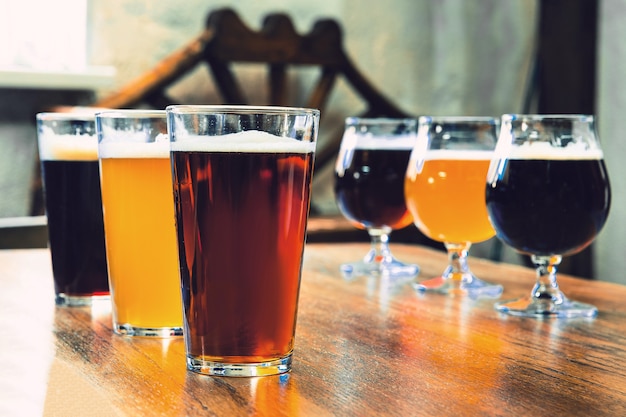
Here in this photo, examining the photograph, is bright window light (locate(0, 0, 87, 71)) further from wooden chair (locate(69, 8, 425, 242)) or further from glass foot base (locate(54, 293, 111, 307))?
glass foot base (locate(54, 293, 111, 307))

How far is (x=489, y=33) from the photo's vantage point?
3.85m

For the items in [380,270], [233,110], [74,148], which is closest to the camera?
[233,110]

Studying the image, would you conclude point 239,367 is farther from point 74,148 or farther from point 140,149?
point 74,148

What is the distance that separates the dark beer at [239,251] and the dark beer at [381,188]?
25.0 inches

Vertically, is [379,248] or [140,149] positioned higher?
[140,149]

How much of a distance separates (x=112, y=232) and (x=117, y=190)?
40mm

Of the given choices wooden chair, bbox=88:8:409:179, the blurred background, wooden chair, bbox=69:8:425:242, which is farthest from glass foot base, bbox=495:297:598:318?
the blurred background

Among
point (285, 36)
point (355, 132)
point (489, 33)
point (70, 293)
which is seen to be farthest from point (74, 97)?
point (70, 293)

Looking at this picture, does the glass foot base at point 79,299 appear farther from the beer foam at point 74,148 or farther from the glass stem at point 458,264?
the glass stem at point 458,264

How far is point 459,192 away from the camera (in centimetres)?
110

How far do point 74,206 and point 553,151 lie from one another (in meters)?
0.51

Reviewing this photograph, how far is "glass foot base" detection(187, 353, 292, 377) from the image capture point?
600 mm

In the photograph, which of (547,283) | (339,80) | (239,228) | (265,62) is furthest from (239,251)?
(339,80)

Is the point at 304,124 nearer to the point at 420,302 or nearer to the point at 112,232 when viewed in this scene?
the point at 112,232
